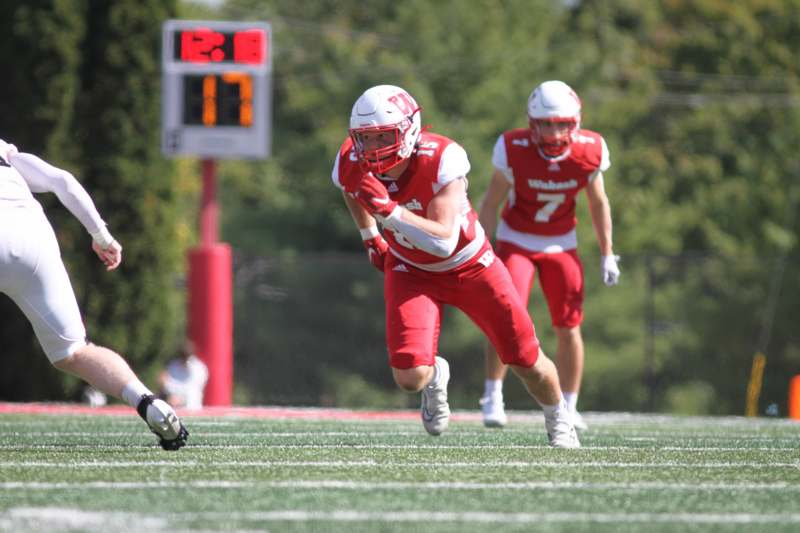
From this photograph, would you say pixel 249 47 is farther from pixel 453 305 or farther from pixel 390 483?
pixel 390 483

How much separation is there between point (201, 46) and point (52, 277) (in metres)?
8.04

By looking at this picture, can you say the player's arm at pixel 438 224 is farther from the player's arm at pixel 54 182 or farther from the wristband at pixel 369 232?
the player's arm at pixel 54 182

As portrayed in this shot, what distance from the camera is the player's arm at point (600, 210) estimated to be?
827cm

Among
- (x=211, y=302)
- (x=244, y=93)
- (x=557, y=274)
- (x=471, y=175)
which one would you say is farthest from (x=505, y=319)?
(x=471, y=175)

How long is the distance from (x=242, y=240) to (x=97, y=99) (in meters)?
14.7

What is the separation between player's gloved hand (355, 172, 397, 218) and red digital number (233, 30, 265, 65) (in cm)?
791

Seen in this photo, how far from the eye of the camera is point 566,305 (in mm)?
8281

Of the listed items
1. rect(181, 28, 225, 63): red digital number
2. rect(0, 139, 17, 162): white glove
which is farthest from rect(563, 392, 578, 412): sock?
rect(181, 28, 225, 63): red digital number

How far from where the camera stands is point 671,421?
35.9 ft

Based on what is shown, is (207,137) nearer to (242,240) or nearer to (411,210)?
(411,210)

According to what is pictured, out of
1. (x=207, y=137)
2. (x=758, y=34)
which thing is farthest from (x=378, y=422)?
(x=758, y=34)

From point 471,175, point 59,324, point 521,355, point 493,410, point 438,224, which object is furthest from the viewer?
point 471,175

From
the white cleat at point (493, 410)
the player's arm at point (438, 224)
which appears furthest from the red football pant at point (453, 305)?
the white cleat at point (493, 410)

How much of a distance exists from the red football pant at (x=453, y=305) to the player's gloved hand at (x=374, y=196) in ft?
2.15
